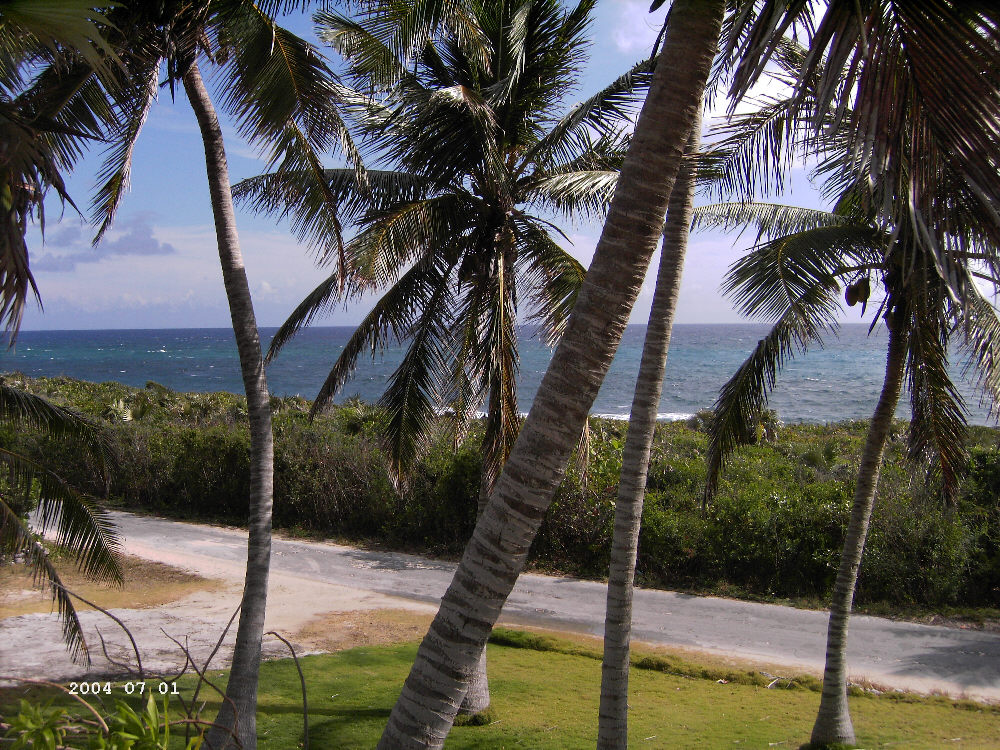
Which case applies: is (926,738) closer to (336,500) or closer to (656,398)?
(656,398)

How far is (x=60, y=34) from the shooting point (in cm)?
251

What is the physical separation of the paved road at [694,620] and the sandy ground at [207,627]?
901mm

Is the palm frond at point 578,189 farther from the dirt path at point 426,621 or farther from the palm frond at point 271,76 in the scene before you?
the dirt path at point 426,621

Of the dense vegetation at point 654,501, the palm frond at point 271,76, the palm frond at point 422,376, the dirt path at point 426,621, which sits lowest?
the dirt path at point 426,621

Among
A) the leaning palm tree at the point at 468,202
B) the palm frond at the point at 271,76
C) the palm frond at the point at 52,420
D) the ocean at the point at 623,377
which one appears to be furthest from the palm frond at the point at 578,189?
the ocean at the point at 623,377

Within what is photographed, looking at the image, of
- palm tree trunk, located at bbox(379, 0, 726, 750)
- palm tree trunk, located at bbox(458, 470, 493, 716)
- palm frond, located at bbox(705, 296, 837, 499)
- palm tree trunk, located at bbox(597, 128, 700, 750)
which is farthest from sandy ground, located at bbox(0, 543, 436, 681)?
palm tree trunk, located at bbox(379, 0, 726, 750)

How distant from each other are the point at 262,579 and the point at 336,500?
472 inches

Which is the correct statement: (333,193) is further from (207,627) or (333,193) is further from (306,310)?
(207,627)

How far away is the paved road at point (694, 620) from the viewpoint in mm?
9945

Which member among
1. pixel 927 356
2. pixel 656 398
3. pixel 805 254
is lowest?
pixel 656 398

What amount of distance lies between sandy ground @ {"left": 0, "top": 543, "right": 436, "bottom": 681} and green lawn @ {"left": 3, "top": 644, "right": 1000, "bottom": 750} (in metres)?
1.01

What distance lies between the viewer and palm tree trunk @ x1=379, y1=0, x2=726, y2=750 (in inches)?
104

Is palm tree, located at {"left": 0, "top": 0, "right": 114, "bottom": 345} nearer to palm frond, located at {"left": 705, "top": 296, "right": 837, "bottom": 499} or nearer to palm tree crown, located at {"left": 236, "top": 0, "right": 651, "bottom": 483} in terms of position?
palm tree crown, located at {"left": 236, "top": 0, "right": 651, "bottom": 483}

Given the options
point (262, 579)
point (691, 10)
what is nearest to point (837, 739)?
point (262, 579)
